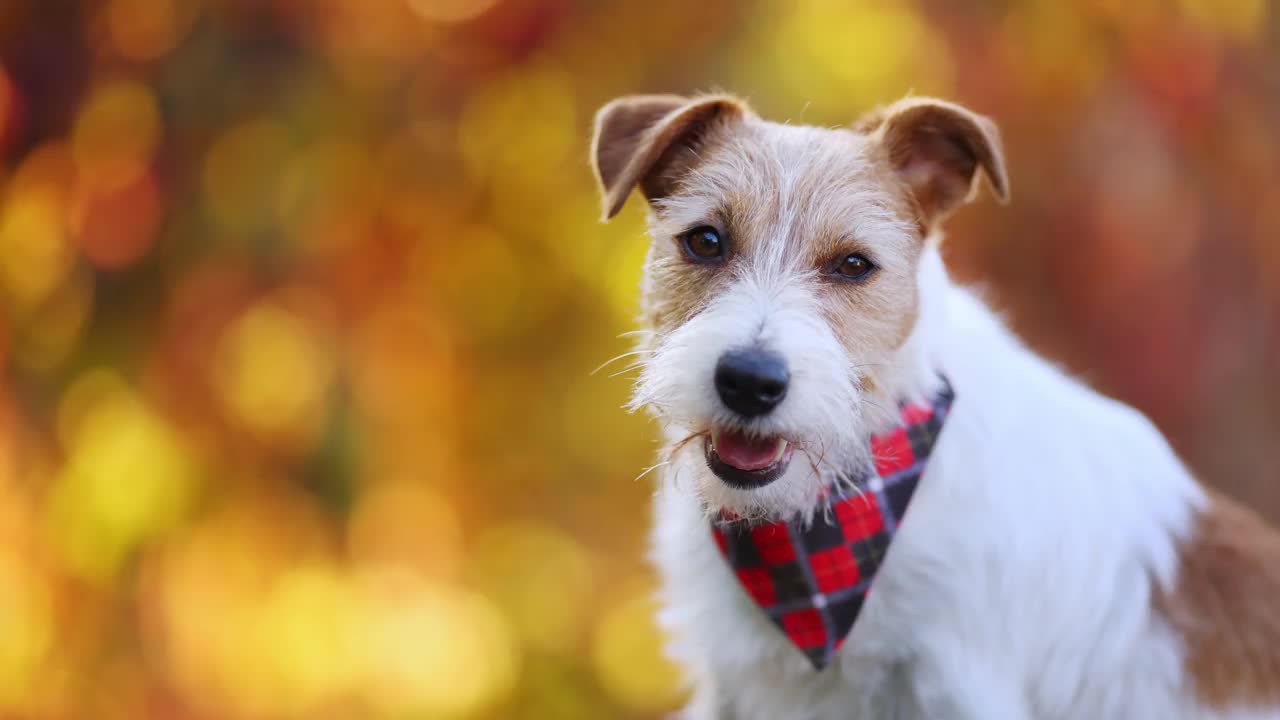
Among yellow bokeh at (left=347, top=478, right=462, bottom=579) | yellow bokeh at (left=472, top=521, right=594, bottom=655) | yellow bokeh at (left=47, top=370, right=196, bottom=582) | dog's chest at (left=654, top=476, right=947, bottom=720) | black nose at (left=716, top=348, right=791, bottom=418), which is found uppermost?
black nose at (left=716, top=348, right=791, bottom=418)

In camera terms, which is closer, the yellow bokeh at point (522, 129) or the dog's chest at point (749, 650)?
the dog's chest at point (749, 650)

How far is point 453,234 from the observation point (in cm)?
520

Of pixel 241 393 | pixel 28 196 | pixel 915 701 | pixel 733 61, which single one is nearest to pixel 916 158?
pixel 915 701

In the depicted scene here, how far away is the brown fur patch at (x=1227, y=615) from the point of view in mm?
2775

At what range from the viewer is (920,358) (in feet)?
9.33

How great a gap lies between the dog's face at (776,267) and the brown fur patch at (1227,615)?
0.98 m

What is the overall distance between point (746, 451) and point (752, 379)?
0.28 meters

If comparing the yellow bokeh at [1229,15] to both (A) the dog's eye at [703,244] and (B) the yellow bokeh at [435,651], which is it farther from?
(B) the yellow bokeh at [435,651]

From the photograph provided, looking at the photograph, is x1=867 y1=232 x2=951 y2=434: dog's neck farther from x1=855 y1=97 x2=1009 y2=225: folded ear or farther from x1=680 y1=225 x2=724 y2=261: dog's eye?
x1=680 y1=225 x2=724 y2=261: dog's eye

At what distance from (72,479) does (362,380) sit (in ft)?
4.49

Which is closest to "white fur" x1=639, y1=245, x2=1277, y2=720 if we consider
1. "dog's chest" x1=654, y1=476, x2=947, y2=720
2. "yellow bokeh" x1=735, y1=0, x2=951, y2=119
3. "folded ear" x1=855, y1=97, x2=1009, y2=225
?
"dog's chest" x1=654, y1=476, x2=947, y2=720

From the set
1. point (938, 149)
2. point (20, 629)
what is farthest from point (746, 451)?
point (20, 629)

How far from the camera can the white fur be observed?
2725 millimetres

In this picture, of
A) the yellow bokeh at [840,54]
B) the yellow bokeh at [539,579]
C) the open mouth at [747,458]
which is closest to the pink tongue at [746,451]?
the open mouth at [747,458]
